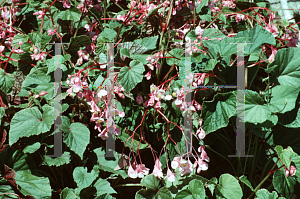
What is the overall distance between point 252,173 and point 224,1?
93cm

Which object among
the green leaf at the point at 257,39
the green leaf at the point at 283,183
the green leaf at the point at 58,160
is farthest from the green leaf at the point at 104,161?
the green leaf at the point at 257,39

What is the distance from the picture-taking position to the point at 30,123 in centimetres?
106

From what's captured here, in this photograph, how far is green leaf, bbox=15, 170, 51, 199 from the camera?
1.05 metres

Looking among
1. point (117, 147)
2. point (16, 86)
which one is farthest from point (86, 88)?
point (16, 86)

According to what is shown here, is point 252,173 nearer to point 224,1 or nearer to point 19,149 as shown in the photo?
point 224,1

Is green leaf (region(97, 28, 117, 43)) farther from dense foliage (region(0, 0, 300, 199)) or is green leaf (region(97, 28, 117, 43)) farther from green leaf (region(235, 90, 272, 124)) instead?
green leaf (region(235, 90, 272, 124))

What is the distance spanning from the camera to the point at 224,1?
4.88 ft

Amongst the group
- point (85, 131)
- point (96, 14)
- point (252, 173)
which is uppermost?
point (96, 14)

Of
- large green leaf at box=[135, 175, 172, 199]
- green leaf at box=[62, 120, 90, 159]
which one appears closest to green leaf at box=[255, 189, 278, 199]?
large green leaf at box=[135, 175, 172, 199]

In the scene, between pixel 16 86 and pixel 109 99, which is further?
pixel 16 86

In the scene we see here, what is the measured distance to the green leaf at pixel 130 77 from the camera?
3.27ft

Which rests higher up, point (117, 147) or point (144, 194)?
point (117, 147)

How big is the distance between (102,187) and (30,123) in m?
0.39

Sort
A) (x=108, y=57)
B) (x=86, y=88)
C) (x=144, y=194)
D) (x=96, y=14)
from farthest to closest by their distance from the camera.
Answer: (x=96, y=14)
(x=108, y=57)
(x=144, y=194)
(x=86, y=88)
